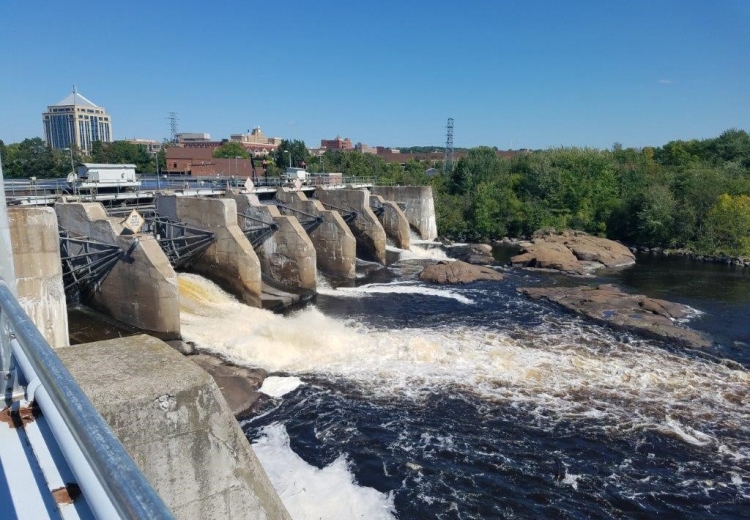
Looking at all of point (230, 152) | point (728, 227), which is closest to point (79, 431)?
point (728, 227)

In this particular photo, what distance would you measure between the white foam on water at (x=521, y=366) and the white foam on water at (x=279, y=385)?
663 millimetres

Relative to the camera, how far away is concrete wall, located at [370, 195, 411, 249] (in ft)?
120

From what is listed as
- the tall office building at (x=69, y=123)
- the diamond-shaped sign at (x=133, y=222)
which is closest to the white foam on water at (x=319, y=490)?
the diamond-shaped sign at (x=133, y=222)

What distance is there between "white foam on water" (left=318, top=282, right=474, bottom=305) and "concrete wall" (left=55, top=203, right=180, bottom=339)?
9113 millimetres

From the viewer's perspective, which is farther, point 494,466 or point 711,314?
point 711,314

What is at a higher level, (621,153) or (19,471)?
(621,153)

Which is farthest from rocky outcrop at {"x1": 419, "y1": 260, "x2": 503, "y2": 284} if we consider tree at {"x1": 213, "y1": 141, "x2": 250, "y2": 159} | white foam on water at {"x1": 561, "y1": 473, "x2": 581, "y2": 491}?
tree at {"x1": 213, "y1": 141, "x2": 250, "y2": 159}

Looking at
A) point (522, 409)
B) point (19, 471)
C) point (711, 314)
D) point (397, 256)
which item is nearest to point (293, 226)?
point (397, 256)

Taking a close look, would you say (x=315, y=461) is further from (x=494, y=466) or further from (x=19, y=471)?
(x=19, y=471)

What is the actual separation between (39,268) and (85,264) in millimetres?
4893

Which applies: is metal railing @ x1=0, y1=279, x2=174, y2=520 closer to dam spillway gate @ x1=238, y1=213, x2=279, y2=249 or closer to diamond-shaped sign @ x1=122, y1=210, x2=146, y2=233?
diamond-shaped sign @ x1=122, y1=210, x2=146, y2=233

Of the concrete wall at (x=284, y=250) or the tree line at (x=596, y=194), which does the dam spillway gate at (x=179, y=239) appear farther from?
the tree line at (x=596, y=194)

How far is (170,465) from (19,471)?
2.89m

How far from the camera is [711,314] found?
22.2 meters
